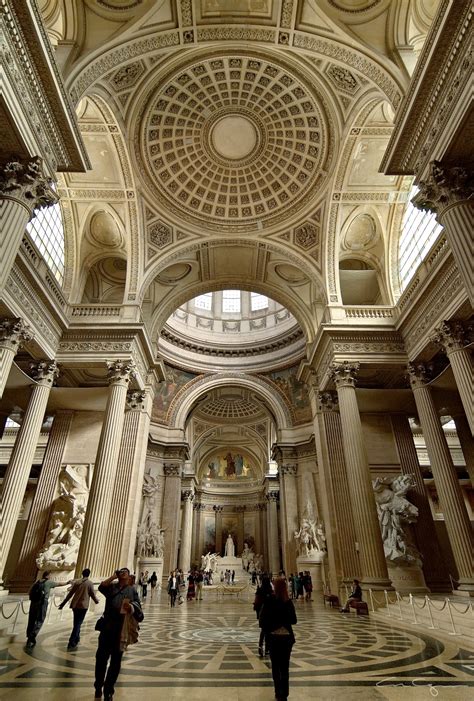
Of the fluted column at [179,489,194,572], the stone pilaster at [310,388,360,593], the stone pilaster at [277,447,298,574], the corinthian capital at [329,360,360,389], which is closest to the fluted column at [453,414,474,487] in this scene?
the stone pilaster at [310,388,360,593]

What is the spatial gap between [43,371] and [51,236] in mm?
5118

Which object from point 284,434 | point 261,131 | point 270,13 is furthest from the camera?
point 284,434

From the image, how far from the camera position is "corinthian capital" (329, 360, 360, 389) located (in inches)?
522

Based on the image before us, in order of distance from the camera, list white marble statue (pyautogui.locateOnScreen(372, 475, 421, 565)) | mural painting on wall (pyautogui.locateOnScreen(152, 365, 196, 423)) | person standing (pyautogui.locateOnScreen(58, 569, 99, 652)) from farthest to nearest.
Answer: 1. mural painting on wall (pyautogui.locateOnScreen(152, 365, 196, 423))
2. white marble statue (pyautogui.locateOnScreen(372, 475, 421, 565))
3. person standing (pyautogui.locateOnScreen(58, 569, 99, 652))

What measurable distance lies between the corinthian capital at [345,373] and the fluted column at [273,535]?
2211cm

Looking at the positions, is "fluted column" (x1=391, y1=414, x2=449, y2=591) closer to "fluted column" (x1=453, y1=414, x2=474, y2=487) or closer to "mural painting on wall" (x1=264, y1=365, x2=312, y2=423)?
"fluted column" (x1=453, y1=414, x2=474, y2=487)

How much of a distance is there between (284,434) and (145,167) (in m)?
19.5

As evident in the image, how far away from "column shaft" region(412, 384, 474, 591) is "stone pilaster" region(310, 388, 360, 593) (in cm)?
316

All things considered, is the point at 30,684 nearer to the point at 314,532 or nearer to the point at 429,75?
the point at 429,75

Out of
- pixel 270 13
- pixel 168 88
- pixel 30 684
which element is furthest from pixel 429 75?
pixel 30 684

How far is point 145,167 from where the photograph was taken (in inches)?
545

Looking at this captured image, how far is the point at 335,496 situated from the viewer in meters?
13.5

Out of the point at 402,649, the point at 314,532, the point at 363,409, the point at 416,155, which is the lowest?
the point at 402,649

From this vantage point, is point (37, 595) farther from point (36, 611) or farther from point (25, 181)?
point (25, 181)
